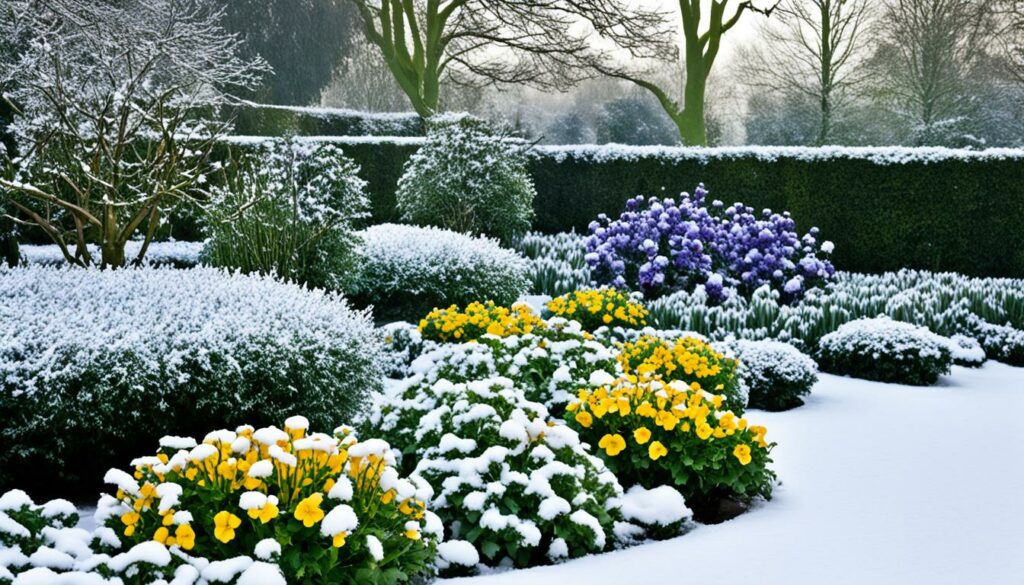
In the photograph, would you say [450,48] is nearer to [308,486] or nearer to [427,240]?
[427,240]

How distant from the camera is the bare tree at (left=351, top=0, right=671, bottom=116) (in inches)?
843

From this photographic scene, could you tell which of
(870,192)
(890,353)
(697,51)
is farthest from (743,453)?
(697,51)

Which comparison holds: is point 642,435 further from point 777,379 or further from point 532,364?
point 777,379

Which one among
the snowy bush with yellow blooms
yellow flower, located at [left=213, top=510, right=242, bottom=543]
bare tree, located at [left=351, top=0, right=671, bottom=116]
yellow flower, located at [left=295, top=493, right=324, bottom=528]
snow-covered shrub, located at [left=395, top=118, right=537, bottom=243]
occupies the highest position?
bare tree, located at [left=351, top=0, right=671, bottom=116]

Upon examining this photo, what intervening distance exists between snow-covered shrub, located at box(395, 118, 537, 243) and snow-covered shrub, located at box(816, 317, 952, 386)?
5.85 m

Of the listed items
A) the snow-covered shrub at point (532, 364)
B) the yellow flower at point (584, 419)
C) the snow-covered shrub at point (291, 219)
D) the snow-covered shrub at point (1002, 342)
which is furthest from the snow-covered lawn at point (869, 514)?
the snow-covered shrub at point (291, 219)

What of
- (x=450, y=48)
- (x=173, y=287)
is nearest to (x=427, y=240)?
(x=173, y=287)

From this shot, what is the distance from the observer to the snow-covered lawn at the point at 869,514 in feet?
11.2

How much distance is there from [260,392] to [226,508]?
1472 mm

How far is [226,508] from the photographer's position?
9.93ft

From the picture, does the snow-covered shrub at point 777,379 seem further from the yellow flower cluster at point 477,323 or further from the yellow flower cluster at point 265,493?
the yellow flower cluster at point 265,493

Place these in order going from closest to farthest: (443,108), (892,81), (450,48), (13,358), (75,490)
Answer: (13,358) → (75,490) → (450,48) → (892,81) → (443,108)

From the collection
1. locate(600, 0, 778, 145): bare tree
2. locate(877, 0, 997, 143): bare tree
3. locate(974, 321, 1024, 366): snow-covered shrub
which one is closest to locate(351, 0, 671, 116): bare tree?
locate(600, 0, 778, 145): bare tree

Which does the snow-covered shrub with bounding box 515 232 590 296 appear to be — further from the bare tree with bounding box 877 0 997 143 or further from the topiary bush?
the bare tree with bounding box 877 0 997 143
